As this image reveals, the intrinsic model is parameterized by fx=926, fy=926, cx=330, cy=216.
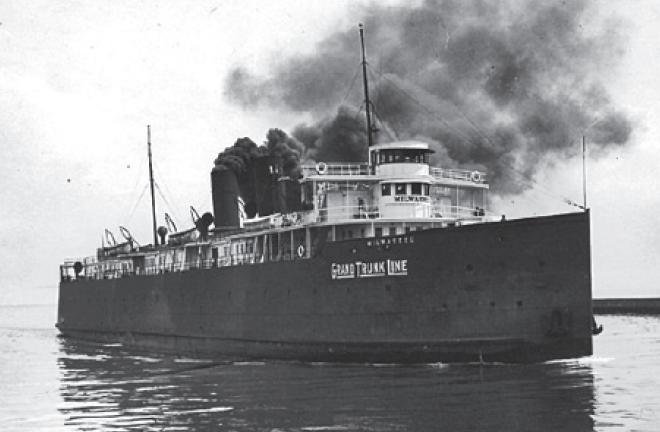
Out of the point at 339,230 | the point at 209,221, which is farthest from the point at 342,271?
the point at 209,221

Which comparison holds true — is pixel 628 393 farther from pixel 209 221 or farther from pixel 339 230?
pixel 209 221

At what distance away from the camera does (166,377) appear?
33.2m

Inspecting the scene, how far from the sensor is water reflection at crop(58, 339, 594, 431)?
2152cm

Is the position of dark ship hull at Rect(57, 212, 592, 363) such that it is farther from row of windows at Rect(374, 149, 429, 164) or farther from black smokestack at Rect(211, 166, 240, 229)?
black smokestack at Rect(211, 166, 240, 229)

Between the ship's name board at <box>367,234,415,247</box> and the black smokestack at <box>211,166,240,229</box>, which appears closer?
the ship's name board at <box>367,234,415,247</box>

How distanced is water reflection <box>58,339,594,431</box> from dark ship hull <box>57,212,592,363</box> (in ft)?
2.57

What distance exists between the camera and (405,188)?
113 ft

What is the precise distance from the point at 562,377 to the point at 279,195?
19063 millimetres

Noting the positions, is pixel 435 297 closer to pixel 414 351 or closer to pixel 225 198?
pixel 414 351

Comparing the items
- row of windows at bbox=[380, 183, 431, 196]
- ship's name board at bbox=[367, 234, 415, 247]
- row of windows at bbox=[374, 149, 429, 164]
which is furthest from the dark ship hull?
row of windows at bbox=[374, 149, 429, 164]

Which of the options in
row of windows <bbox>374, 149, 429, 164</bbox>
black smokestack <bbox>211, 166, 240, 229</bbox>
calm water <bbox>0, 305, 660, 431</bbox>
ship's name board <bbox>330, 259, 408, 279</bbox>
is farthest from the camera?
black smokestack <bbox>211, 166, 240, 229</bbox>

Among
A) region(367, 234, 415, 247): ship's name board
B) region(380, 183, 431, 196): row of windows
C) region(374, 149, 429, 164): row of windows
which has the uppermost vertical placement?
region(374, 149, 429, 164): row of windows

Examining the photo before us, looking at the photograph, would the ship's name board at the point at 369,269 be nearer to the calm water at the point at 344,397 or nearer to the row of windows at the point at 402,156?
the calm water at the point at 344,397

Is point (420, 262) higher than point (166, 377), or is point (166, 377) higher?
point (420, 262)
